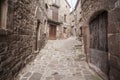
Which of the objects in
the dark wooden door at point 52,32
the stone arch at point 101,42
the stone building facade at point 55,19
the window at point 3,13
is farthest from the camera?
the dark wooden door at point 52,32

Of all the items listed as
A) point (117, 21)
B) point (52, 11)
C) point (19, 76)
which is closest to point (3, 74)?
point (19, 76)

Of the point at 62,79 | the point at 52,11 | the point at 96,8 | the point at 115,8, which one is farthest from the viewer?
the point at 52,11

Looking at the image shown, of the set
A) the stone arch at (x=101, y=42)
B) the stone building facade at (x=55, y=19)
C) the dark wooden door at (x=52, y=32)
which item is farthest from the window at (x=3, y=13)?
the dark wooden door at (x=52, y=32)

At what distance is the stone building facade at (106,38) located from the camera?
2.21 meters

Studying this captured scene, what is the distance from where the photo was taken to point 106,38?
9.53 feet

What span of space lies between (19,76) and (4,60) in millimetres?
1061

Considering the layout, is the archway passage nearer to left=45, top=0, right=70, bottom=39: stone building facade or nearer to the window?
the window

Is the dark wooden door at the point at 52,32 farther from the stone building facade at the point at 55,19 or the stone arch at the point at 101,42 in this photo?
the stone arch at the point at 101,42

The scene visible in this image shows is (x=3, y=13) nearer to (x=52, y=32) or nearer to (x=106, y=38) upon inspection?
(x=106, y=38)

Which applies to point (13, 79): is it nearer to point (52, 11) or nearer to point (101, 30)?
point (101, 30)

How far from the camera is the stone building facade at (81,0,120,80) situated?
2.21 m

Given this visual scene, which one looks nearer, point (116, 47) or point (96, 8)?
point (116, 47)

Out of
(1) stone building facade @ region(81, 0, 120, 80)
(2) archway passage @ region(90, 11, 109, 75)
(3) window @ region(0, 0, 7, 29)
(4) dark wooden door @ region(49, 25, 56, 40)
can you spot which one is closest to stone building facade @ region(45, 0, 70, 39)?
(4) dark wooden door @ region(49, 25, 56, 40)

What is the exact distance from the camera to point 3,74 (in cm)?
216
